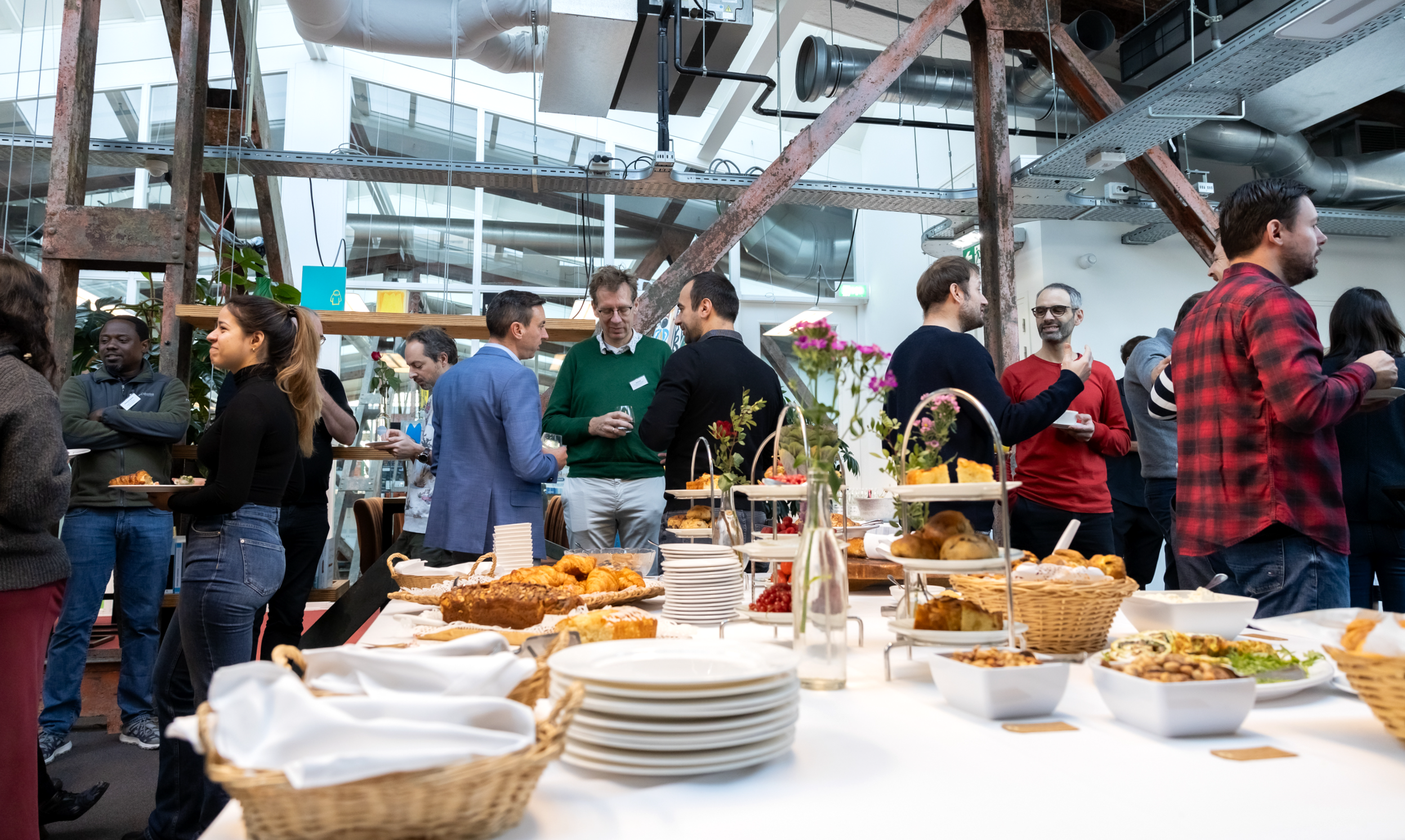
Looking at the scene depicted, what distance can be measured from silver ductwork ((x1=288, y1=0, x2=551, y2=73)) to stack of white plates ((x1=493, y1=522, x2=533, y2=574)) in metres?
3.72

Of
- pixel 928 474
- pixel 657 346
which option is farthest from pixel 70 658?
pixel 928 474

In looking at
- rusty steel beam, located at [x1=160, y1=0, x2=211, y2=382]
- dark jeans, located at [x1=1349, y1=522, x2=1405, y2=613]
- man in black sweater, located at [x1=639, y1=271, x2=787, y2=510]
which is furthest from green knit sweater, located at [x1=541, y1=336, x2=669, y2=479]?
dark jeans, located at [x1=1349, y1=522, x2=1405, y2=613]

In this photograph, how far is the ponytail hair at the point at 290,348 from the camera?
2.38 metres

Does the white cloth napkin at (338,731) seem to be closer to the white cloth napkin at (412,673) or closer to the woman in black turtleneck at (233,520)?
the white cloth napkin at (412,673)

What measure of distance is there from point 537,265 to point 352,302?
327cm

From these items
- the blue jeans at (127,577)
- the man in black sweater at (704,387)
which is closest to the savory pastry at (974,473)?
the man in black sweater at (704,387)

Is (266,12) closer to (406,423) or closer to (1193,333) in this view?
(406,423)

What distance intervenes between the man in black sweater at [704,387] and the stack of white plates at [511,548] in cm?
86

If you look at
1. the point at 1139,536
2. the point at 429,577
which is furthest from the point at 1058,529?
the point at 429,577

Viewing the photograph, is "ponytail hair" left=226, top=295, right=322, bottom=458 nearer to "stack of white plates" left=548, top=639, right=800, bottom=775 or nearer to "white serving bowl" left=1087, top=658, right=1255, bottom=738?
"stack of white plates" left=548, top=639, right=800, bottom=775

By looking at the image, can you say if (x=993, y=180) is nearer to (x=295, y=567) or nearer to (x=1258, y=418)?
(x=1258, y=418)

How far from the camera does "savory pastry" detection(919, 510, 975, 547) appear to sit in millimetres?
1222

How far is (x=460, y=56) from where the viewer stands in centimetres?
552

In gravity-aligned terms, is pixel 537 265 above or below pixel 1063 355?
above
